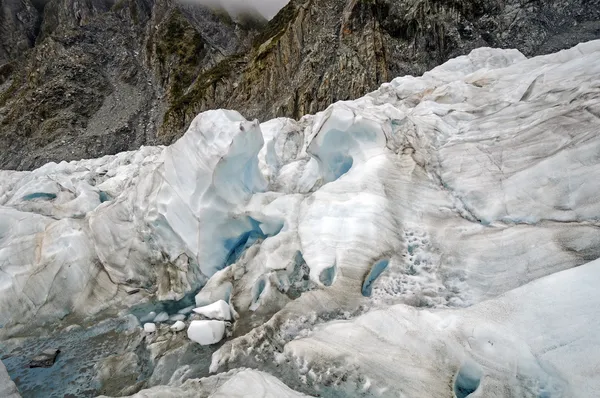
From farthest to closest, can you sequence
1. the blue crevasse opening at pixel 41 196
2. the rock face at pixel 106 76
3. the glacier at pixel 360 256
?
1. the rock face at pixel 106 76
2. the blue crevasse opening at pixel 41 196
3. the glacier at pixel 360 256

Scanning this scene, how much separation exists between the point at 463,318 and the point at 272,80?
127 ft

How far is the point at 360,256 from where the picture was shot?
5566 mm

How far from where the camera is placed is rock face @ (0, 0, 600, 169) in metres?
30.7

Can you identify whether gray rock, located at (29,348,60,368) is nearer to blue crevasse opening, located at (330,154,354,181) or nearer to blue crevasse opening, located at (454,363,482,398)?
blue crevasse opening, located at (454,363,482,398)

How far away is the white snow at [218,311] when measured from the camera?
5.64m

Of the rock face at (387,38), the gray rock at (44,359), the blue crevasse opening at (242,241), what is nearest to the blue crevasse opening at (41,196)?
the gray rock at (44,359)

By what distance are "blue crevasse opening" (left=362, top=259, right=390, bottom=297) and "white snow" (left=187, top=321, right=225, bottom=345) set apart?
2.15 meters

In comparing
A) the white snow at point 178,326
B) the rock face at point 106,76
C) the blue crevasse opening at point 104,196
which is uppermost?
the rock face at point 106,76

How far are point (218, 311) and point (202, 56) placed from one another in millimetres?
68923

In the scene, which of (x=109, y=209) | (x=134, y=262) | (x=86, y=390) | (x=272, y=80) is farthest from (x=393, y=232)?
(x=272, y=80)

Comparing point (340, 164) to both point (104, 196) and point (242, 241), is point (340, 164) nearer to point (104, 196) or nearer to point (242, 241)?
point (242, 241)

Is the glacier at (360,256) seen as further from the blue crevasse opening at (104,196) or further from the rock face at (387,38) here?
the rock face at (387,38)

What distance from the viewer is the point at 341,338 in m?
4.21

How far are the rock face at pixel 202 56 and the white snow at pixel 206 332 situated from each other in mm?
28887
